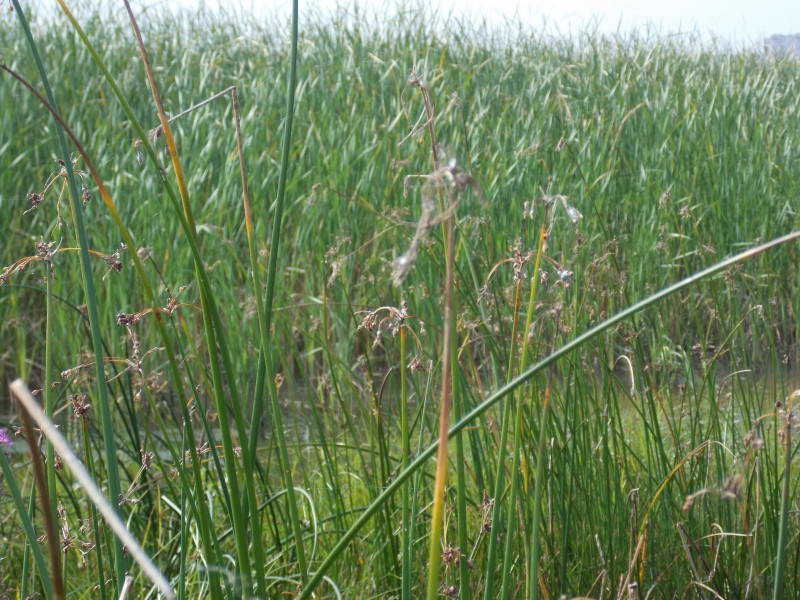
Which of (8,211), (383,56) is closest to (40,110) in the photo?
(8,211)

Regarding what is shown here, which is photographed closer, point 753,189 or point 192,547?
point 192,547

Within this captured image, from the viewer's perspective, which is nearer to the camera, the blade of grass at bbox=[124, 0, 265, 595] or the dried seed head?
the blade of grass at bbox=[124, 0, 265, 595]

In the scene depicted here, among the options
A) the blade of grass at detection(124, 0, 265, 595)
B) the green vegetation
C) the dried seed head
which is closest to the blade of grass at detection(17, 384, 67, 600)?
the green vegetation

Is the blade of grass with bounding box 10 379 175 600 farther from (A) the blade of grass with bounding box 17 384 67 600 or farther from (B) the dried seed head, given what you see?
(B) the dried seed head

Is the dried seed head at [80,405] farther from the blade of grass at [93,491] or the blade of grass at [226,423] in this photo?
the blade of grass at [93,491]

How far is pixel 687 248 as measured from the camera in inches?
140

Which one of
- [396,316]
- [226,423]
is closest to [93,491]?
[226,423]

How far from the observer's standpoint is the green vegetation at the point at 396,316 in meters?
0.85

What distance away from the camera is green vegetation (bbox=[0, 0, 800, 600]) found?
0.85 m

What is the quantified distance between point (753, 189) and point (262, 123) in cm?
212

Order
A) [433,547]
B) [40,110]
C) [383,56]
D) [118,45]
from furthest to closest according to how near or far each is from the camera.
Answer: [118,45] < [383,56] < [40,110] < [433,547]

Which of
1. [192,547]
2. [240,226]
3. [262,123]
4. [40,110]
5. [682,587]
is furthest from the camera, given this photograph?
[40,110]

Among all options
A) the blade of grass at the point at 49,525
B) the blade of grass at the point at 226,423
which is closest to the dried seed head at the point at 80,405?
the blade of grass at the point at 226,423

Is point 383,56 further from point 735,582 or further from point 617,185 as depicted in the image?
point 735,582
